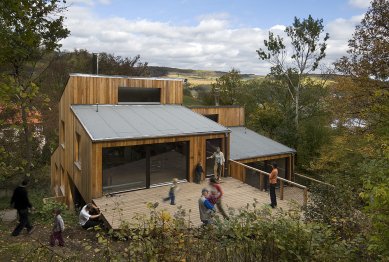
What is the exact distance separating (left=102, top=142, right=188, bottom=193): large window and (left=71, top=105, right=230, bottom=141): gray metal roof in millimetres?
596

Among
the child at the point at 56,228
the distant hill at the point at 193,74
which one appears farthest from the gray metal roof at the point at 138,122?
the distant hill at the point at 193,74

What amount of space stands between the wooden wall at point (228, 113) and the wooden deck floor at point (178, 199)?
327 inches

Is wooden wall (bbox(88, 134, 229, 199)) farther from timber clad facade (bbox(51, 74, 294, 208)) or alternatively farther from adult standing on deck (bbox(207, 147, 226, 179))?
adult standing on deck (bbox(207, 147, 226, 179))

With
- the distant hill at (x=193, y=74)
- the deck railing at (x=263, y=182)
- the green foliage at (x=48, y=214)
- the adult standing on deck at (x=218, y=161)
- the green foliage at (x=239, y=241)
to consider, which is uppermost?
the distant hill at (x=193, y=74)

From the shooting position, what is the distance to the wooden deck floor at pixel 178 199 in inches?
434

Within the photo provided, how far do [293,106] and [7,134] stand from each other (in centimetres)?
2429

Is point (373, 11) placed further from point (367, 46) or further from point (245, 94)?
point (245, 94)

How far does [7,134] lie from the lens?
21.0m

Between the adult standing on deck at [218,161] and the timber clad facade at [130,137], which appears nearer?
the timber clad facade at [130,137]

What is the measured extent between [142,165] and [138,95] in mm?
5112

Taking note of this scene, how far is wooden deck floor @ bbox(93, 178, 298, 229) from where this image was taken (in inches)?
434

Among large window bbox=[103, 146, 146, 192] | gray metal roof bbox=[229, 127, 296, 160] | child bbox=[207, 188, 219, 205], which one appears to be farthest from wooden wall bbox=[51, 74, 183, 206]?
A: child bbox=[207, 188, 219, 205]

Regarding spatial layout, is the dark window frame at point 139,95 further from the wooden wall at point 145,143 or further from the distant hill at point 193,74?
the distant hill at point 193,74

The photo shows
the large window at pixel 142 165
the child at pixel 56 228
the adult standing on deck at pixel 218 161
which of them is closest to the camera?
the child at pixel 56 228
